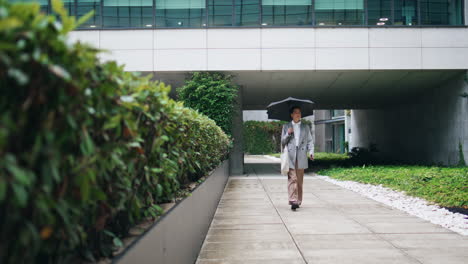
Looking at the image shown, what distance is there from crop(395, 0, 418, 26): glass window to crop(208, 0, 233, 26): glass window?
5885 mm

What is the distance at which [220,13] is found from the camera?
40.6 ft

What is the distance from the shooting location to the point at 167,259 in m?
2.52

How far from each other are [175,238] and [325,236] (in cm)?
262

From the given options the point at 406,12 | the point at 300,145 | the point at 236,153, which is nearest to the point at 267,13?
the point at 406,12

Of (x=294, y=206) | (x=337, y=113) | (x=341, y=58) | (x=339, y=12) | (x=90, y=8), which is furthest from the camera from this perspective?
(x=337, y=113)

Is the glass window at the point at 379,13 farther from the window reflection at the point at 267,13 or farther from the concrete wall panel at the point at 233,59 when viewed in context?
the concrete wall panel at the point at 233,59

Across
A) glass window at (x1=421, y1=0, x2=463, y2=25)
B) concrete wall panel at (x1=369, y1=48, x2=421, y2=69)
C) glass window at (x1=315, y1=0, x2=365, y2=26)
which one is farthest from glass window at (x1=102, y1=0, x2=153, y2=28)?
glass window at (x1=421, y1=0, x2=463, y2=25)

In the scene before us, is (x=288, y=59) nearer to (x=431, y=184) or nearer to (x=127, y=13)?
(x=127, y=13)

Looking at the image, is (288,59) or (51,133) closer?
(51,133)

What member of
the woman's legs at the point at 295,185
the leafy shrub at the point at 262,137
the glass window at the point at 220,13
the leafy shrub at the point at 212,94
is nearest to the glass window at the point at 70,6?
the leafy shrub at the point at 212,94

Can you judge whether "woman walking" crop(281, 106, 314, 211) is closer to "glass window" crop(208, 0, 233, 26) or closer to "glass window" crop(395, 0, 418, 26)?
"glass window" crop(208, 0, 233, 26)

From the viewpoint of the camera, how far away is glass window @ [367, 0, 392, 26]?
40.0 feet

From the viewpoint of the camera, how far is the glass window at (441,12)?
482 inches

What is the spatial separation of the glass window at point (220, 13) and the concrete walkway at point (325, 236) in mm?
7304
